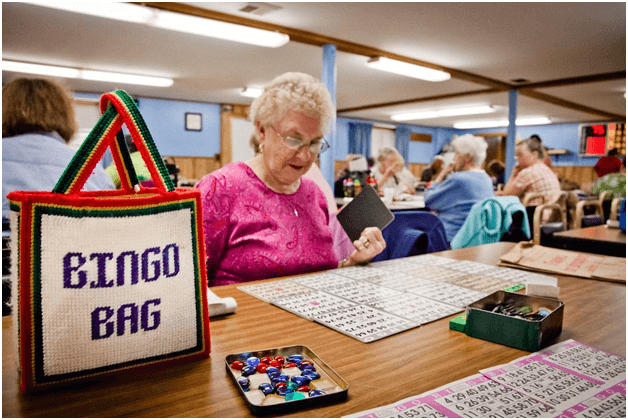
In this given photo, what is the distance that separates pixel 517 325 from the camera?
854 millimetres

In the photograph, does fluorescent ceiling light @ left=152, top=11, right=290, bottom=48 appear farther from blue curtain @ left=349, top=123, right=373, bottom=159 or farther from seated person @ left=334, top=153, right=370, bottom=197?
blue curtain @ left=349, top=123, right=373, bottom=159

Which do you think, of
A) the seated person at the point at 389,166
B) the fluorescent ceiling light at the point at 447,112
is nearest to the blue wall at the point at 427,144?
the fluorescent ceiling light at the point at 447,112

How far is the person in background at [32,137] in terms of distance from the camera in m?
2.29

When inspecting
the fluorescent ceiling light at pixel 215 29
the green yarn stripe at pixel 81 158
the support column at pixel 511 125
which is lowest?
the green yarn stripe at pixel 81 158

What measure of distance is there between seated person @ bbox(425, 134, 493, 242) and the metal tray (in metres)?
3.49

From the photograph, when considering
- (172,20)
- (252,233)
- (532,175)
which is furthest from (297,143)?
(532,175)

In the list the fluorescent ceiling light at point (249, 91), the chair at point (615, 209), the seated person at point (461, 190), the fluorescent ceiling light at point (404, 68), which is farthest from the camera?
the fluorescent ceiling light at point (249, 91)

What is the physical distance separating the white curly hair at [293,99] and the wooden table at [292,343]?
77 cm

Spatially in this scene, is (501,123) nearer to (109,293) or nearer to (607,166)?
(607,166)

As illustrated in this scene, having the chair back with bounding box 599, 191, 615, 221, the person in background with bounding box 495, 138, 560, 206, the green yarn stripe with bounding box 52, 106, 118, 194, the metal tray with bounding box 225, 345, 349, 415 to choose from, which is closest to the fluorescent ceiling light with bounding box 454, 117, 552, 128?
the person in background with bounding box 495, 138, 560, 206

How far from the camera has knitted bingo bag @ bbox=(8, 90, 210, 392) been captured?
61 centimetres

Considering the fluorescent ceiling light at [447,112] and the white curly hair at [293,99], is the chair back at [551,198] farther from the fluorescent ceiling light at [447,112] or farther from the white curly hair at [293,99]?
the fluorescent ceiling light at [447,112]

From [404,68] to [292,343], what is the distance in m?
6.04

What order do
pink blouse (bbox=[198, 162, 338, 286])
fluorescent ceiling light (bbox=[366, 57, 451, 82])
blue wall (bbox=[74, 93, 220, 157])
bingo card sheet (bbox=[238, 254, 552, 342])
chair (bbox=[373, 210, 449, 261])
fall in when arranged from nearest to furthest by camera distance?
bingo card sheet (bbox=[238, 254, 552, 342]) < pink blouse (bbox=[198, 162, 338, 286]) < chair (bbox=[373, 210, 449, 261]) < fluorescent ceiling light (bbox=[366, 57, 451, 82]) < blue wall (bbox=[74, 93, 220, 157])
